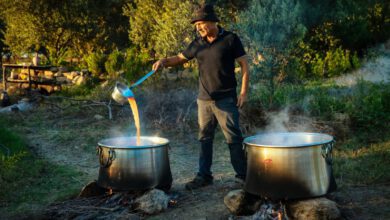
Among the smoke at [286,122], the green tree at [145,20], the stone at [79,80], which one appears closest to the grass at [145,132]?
the smoke at [286,122]

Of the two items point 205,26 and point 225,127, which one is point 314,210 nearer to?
point 225,127

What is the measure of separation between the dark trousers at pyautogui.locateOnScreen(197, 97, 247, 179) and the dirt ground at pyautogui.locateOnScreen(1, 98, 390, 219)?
0.30 metres

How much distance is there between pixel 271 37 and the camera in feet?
28.2

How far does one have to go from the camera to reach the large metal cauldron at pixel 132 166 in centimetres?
403

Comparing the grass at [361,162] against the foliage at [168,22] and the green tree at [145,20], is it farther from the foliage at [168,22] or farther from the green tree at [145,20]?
the green tree at [145,20]

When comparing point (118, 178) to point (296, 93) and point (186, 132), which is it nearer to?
point (186, 132)

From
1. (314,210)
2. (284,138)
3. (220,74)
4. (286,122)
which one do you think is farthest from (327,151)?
(286,122)

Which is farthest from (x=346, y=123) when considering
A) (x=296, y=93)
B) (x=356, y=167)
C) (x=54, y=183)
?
(x=54, y=183)

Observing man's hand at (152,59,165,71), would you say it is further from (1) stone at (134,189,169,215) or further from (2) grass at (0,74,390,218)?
(2) grass at (0,74,390,218)

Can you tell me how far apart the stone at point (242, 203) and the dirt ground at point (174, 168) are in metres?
0.08

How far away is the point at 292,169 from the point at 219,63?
1.33 meters

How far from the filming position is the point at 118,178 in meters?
4.08

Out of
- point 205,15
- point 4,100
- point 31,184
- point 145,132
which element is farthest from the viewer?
point 4,100

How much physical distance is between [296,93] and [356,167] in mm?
2733
